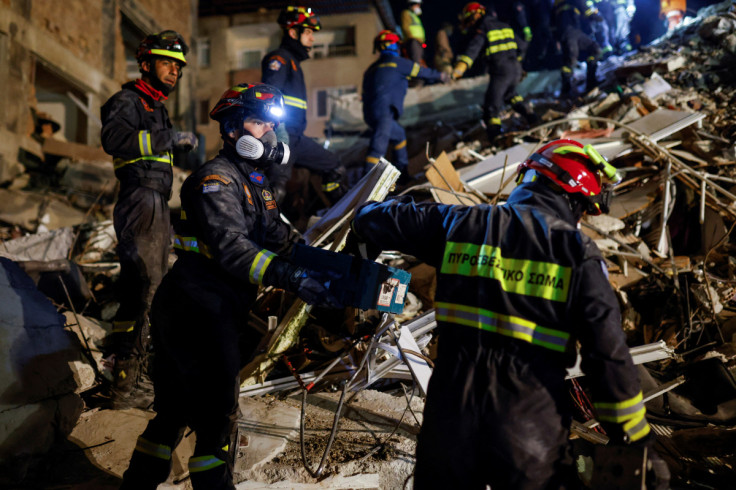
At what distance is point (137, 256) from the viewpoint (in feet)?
11.7

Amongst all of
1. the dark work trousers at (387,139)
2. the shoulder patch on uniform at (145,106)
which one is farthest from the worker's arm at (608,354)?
the dark work trousers at (387,139)

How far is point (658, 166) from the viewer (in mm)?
5418

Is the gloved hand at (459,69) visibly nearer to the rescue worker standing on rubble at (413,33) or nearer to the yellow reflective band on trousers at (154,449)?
the rescue worker standing on rubble at (413,33)

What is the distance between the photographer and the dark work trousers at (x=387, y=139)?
6.52 m

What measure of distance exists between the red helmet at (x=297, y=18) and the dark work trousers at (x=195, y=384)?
4.06m

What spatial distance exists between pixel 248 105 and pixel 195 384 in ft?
4.84

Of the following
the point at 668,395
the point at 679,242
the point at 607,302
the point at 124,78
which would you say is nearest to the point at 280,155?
the point at 607,302

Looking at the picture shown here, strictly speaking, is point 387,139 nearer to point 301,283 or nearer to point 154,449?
point 301,283

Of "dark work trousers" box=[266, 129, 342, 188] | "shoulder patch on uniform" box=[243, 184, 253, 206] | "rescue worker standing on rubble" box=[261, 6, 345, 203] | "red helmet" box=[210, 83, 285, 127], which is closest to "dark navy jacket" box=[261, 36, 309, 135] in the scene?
"rescue worker standing on rubble" box=[261, 6, 345, 203]

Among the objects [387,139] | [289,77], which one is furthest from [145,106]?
[387,139]

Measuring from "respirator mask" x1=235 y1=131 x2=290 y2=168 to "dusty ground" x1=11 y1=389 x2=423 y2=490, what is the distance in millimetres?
1710

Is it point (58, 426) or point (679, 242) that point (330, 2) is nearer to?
point (679, 242)

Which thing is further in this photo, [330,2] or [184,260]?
[330,2]

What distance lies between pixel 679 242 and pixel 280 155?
4461 millimetres
